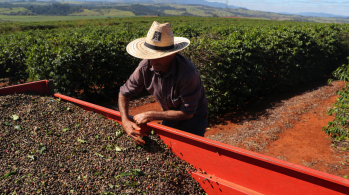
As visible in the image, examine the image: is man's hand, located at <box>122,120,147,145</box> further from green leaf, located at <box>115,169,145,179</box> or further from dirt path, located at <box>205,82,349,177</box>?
dirt path, located at <box>205,82,349,177</box>

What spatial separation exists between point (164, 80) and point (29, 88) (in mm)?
2370

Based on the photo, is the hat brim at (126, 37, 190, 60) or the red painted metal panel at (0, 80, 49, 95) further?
the red painted metal panel at (0, 80, 49, 95)

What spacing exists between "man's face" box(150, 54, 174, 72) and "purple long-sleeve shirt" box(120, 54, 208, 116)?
0.17ft

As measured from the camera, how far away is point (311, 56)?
9680mm

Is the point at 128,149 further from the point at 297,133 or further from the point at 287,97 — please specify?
the point at 287,97

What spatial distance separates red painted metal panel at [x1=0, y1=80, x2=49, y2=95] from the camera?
10.8 feet

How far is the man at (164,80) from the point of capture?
6.89 feet

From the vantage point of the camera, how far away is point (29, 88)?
345 cm

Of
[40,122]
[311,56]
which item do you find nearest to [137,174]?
[40,122]

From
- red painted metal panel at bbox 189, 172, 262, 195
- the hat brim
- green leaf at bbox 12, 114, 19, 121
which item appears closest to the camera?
red painted metal panel at bbox 189, 172, 262, 195

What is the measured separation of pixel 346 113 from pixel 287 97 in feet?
12.1

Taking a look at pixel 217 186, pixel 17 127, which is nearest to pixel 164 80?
pixel 217 186

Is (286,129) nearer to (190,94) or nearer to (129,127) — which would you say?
(190,94)

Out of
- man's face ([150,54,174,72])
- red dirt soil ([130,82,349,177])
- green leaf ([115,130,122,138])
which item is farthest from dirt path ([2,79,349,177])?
man's face ([150,54,174,72])
